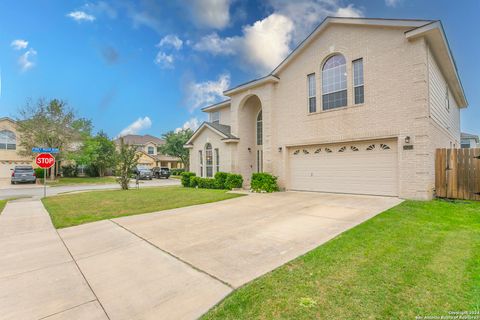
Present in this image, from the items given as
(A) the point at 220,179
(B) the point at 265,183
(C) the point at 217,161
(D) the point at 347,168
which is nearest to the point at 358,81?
(D) the point at 347,168

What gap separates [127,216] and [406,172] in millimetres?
10615

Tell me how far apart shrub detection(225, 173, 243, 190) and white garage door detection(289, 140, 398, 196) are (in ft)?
11.4

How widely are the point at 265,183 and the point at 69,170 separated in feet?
110

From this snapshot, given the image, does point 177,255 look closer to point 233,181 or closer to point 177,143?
point 233,181

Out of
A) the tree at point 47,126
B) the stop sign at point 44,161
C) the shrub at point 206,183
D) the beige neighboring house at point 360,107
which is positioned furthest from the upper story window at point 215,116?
the tree at point 47,126

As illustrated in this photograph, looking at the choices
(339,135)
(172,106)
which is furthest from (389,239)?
(172,106)

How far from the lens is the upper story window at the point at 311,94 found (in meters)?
11.8

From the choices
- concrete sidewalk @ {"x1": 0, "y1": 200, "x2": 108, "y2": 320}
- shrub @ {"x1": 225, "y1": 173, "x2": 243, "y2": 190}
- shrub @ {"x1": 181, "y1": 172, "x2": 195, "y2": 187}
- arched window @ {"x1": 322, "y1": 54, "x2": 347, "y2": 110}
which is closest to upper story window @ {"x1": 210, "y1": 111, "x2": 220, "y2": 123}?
shrub @ {"x1": 181, "y1": 172, "x2": 195, "y2": 187}

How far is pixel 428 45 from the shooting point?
9.24 meters

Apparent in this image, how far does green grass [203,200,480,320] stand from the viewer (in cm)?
240

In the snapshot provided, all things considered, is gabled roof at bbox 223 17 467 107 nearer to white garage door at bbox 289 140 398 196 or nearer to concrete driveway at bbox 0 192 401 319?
white garage door at bbox 289 140 398 196

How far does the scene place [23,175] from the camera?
23625 millimetres

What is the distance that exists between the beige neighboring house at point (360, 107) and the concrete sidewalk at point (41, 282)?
1051 cm

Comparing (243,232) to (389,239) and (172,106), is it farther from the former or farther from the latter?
(172,106)
